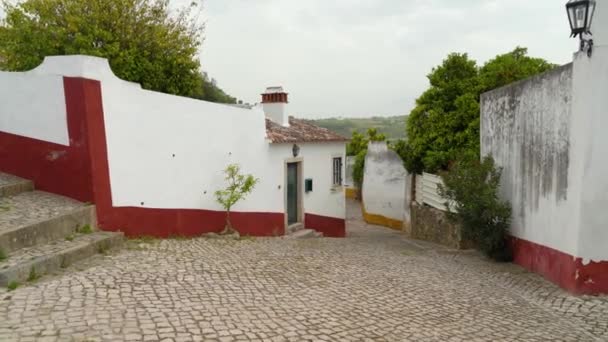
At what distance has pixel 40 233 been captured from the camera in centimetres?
720

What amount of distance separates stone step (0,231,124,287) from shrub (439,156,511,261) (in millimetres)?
6416

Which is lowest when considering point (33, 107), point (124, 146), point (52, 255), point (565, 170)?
point (52, 255)

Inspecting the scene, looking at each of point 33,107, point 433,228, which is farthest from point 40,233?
point 433,228

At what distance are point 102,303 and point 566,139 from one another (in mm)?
6782

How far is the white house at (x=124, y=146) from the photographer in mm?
8562

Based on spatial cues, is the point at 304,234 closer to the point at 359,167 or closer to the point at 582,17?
the point at 582,17

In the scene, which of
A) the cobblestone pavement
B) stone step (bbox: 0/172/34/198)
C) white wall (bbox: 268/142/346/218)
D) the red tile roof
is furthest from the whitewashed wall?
stone step (bbox: 0/172/34/198)

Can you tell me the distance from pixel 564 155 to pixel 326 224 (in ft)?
31.7

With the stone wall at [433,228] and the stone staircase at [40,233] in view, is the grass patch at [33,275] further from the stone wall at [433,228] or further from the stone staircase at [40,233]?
the stone wall at [433,228]

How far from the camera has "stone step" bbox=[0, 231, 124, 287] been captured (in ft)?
19.6

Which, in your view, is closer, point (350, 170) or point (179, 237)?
point (179, 237)

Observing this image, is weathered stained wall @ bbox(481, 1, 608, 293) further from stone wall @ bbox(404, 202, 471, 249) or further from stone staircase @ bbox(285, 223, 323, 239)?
stone staircase @ bbox(285, 223, 323, 239)

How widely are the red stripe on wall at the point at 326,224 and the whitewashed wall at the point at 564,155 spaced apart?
7.01m

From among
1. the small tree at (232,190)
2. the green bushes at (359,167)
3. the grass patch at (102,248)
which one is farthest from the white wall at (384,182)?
the grass patch at (102,248)
